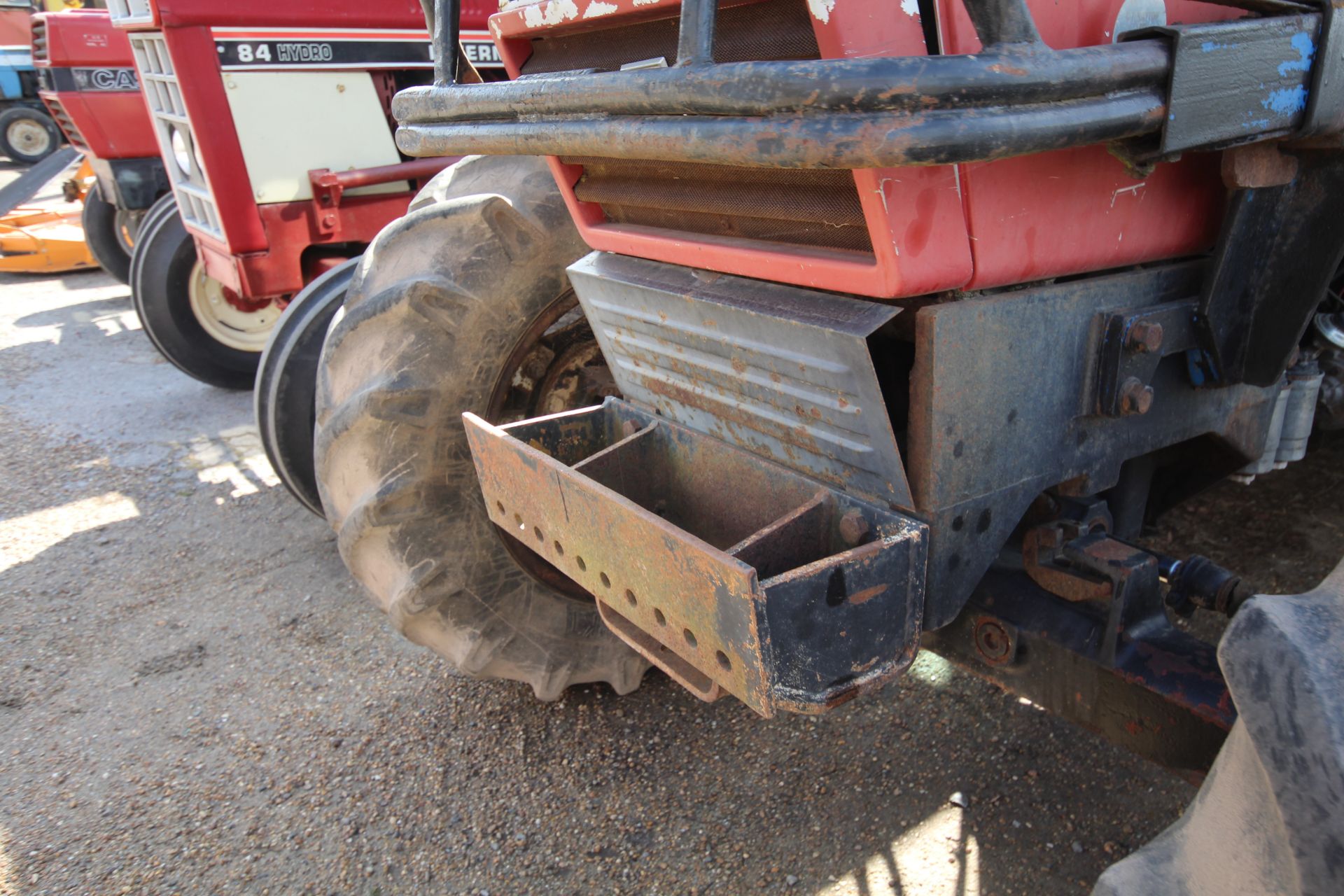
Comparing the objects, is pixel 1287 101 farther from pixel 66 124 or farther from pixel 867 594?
pixel 66 124

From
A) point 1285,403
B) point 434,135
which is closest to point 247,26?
point 434,135

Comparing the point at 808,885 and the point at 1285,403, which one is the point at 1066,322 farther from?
the point at 808,885

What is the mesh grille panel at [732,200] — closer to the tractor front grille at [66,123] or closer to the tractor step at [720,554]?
the tractor step at [720,554]

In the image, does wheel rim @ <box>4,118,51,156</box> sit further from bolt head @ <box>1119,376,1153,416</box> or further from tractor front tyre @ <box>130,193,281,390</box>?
bolt head @ <box>1119,376,1153,416</box>

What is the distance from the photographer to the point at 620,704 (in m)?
2.49

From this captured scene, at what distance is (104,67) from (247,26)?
10.3 feet

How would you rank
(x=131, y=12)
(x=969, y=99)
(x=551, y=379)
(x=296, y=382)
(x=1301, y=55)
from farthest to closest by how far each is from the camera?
(x=131, y=12), (x=296, y=382), (x=551, y=379), (x=1301, y=55), (x=969, y=99)

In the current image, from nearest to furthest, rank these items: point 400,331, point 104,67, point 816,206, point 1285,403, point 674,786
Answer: point 816,206, point 1285,403, point 400,331, point 674,786, point 104,67

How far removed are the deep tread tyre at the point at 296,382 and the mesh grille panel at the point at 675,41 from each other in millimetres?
1664

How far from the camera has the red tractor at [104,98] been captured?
5.90 m

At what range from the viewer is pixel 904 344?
159cm

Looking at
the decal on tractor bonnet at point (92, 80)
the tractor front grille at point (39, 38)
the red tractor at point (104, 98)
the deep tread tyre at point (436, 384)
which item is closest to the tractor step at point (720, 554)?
the deep tread tyre at point (436, 384)

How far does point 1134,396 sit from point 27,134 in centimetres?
1639

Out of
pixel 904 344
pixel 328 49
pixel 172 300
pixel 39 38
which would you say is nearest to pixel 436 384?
pixel 904 344
